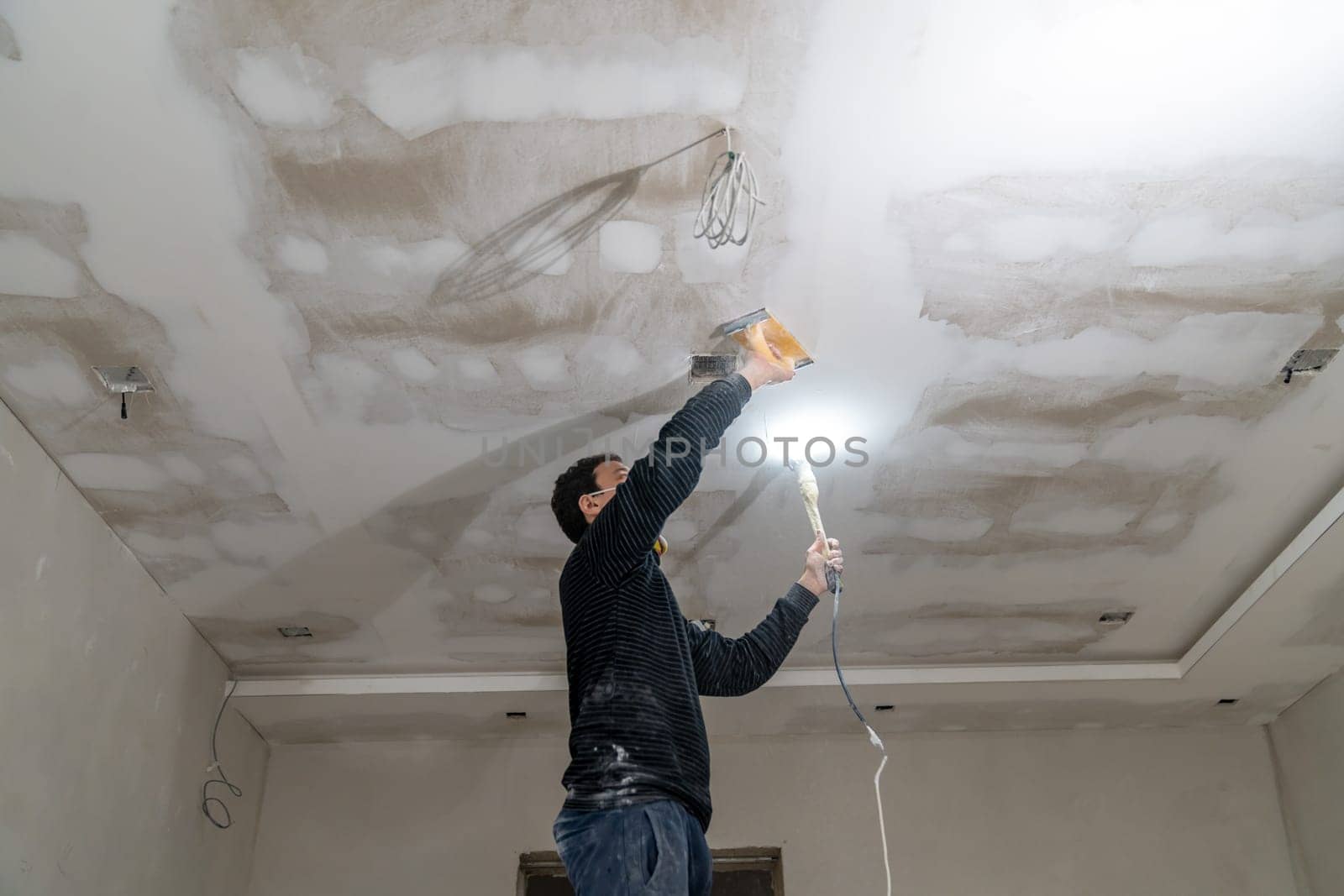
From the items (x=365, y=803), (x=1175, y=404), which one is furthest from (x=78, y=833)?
(x=1175, y=404)

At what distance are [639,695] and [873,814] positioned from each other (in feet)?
9.42

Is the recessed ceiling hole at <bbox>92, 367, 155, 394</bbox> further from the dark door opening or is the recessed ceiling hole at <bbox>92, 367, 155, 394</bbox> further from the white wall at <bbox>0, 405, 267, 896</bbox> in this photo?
the dark door opening

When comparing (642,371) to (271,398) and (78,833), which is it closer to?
(271,398)

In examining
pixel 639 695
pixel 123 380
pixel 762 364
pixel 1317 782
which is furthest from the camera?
Answer: pixel 1317 782

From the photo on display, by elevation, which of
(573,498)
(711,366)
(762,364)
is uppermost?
(711,366)

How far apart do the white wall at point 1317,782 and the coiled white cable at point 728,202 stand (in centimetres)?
346

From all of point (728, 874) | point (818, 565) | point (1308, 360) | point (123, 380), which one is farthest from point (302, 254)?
point (728, 874)

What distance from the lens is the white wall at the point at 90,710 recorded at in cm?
299

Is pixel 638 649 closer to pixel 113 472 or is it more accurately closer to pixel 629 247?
pixel 629 247

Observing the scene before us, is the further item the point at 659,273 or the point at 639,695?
the point at 659,273

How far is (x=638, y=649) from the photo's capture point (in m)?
2.12

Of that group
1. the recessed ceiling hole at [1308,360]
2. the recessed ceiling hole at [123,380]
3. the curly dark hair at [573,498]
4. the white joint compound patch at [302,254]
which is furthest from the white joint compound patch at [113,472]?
the recessed ceiling hole at [1308,360]

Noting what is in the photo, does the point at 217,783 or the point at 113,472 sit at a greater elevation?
the point at 113,472

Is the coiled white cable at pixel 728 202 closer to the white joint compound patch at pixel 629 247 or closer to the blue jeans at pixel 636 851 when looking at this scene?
the white joint compound patch at pixel 629 247
